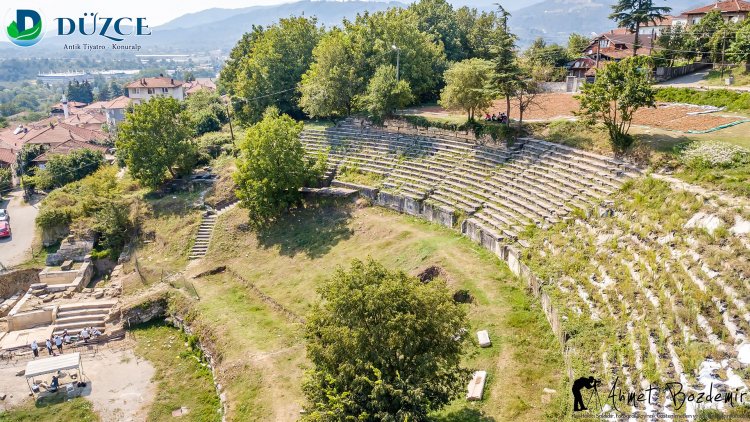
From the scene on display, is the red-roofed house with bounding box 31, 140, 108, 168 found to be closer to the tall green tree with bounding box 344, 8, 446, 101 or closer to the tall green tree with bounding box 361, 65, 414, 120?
the tall green tree with bounding box 344, 8, 446, 101

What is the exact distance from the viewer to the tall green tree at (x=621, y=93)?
82.8ft

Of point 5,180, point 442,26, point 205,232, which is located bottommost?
point 205,232

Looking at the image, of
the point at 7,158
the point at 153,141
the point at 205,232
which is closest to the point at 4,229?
the point at 153,141

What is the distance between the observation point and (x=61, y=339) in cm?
2561

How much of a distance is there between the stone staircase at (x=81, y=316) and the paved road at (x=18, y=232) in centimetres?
895

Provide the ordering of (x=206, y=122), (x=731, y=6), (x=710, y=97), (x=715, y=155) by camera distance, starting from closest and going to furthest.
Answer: (x=715, y=155), (x=710, y=97), (x=731, y=6), (x=206, y=122)

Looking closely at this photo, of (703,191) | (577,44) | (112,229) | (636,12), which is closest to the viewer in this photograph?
(703,191)

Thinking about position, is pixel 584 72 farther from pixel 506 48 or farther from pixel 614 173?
pixel 614 173

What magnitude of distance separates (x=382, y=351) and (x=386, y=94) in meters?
28.7

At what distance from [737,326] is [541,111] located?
87.6 feet

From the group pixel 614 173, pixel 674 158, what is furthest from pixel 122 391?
pixel 674 158

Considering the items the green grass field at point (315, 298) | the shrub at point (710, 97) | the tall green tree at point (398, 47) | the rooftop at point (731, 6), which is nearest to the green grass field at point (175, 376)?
the green grass field at point (315, 298)

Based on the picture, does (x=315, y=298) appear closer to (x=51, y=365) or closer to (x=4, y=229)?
(x=51, y=365)

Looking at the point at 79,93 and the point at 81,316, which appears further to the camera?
the point at 79,93
